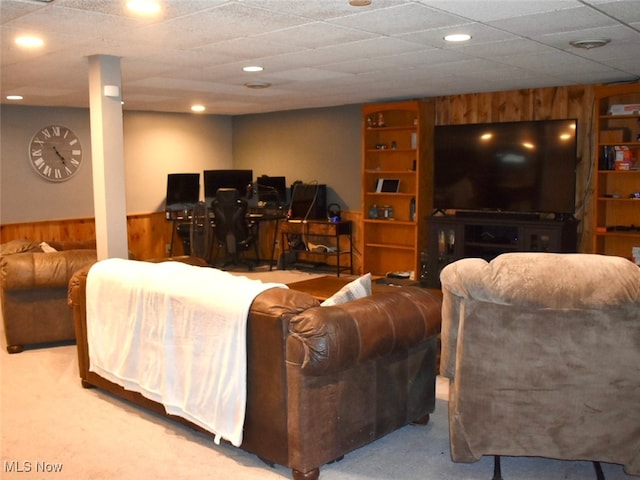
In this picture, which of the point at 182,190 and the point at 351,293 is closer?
the point at 351,293

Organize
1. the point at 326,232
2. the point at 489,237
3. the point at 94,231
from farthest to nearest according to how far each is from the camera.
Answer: the point at 94,231
the point at 326,232
the point at 489,237

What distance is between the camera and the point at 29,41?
3.94 m

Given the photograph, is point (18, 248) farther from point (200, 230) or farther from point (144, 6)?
point (200, 230)

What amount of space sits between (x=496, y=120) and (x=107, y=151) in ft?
13.8

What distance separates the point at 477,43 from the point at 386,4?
122cm

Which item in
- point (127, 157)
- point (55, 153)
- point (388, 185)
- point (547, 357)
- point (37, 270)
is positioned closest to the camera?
point (547, 357)

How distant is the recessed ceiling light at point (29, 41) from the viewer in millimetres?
3845

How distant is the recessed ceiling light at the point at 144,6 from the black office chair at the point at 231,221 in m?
5.01

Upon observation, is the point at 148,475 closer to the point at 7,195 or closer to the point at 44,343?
the point at 44,343

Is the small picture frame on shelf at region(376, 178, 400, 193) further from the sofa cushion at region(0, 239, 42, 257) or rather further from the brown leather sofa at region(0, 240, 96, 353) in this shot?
the sofa cushion at region(0, 239, 42, 257)

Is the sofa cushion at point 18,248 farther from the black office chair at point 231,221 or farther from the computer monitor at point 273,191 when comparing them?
the computer monitor at point 273,191

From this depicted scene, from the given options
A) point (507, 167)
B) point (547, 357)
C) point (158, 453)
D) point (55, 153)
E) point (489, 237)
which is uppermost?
point (55, 153)

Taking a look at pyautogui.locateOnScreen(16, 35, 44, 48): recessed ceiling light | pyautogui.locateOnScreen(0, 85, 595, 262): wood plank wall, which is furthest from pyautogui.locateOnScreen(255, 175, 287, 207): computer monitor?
pyautogui.locateOnScreen(16, 35, 44, 48): recessed ceiling light

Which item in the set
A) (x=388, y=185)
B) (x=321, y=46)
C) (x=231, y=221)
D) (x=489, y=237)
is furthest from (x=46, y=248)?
(x=489, y=237)
